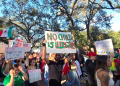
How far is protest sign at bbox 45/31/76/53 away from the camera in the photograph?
2.70 meters

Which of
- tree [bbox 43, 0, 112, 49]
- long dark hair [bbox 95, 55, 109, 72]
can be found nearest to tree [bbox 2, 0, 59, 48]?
tree [bbox 43, 0, 112, 49]

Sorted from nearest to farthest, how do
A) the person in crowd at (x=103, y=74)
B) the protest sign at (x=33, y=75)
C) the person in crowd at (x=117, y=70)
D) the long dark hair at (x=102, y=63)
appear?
the person in crowd at (x=103, y=74)
the long dark hair at (x=102, y=63)
the protest sign at (x=33, y=75)
the person in crowd at (x=117, y=70)

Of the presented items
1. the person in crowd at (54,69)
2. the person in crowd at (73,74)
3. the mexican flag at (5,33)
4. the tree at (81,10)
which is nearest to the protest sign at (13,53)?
the person in crowd at (54,69)

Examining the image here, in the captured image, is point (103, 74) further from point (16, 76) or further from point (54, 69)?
point (16, 76)

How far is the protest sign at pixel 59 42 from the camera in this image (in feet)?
8.87

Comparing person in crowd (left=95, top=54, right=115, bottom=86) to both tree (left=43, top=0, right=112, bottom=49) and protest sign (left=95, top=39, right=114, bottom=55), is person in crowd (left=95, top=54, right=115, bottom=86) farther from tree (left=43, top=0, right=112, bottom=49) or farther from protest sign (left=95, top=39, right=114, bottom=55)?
tree (left=43, top=0, right=112, bottom=49)

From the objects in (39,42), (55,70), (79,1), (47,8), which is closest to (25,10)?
(47,8)

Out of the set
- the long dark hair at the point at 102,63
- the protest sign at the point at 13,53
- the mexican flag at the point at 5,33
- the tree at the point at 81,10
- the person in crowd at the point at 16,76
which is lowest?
the person in crowd at the point at 16,76

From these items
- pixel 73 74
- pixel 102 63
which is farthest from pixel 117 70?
pixel 102 63

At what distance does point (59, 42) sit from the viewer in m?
2.89

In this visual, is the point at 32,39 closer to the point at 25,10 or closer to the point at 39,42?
the point at 39,42

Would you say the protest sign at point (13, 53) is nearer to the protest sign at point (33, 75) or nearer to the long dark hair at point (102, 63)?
the protest sign at point (33, 75)

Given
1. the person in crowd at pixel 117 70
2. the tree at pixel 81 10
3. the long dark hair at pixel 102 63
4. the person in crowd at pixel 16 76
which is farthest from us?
the tree at pixel 81 10

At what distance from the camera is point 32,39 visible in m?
17.7
